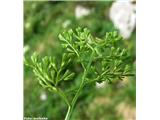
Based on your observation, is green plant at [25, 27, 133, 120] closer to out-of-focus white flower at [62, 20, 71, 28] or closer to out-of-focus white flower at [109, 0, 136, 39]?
out-of-focus white flower at [109, 0, 136, 39]

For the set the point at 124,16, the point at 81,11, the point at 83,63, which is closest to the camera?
the point at 83,63

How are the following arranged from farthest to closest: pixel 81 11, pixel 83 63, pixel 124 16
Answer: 1. pixel 81 11
2. pixel 124 16
3. pixel 83 63

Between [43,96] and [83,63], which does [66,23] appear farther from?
[83,63]

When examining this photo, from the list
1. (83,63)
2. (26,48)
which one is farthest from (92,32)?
(83,63)

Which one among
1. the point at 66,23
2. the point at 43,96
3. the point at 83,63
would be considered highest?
the point at 66,23

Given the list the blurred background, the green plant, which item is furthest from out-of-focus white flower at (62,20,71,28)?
the green plant

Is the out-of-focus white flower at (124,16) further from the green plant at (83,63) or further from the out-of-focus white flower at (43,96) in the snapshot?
the green plant at (83,63)

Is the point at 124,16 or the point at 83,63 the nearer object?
the point at 83,63

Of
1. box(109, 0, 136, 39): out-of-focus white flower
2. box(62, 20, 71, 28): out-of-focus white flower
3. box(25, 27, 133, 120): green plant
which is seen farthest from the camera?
box(62, 20, 71, 28): out-of-focus white flower
